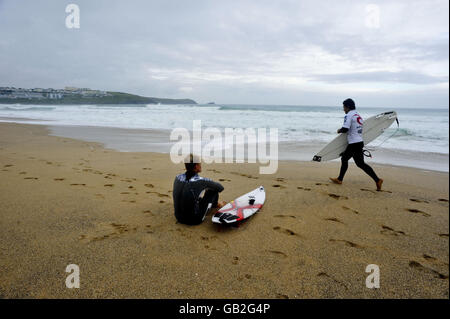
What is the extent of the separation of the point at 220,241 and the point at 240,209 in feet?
2.54

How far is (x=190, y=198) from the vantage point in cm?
337

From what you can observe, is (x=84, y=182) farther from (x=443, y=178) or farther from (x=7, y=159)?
(x=443, y=178)

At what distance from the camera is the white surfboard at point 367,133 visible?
20.3 ft

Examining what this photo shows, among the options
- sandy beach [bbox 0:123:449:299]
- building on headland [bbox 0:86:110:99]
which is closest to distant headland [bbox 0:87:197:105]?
building on headland [bbox 0:86:110:99]

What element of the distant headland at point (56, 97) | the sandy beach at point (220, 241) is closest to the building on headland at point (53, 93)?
the distant headland at point (56, 97)

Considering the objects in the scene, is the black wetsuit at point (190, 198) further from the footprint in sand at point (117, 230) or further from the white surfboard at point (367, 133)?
the white surfboard at point (367, 133)

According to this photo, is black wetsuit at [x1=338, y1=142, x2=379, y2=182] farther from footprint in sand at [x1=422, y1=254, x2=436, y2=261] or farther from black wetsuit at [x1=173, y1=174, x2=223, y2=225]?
black wetsuit at [x1=173, y1=174, x2=223, y2=225]

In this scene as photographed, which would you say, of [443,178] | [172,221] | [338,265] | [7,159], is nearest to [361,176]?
[443,178]

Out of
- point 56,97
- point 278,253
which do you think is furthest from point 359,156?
point 56,97

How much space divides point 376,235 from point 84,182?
200 inches

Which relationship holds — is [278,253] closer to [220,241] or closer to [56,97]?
[220,241]

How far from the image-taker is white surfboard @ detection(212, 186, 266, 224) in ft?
11.4

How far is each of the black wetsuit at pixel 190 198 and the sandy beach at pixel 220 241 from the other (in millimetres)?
139

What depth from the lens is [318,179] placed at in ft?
19.3
